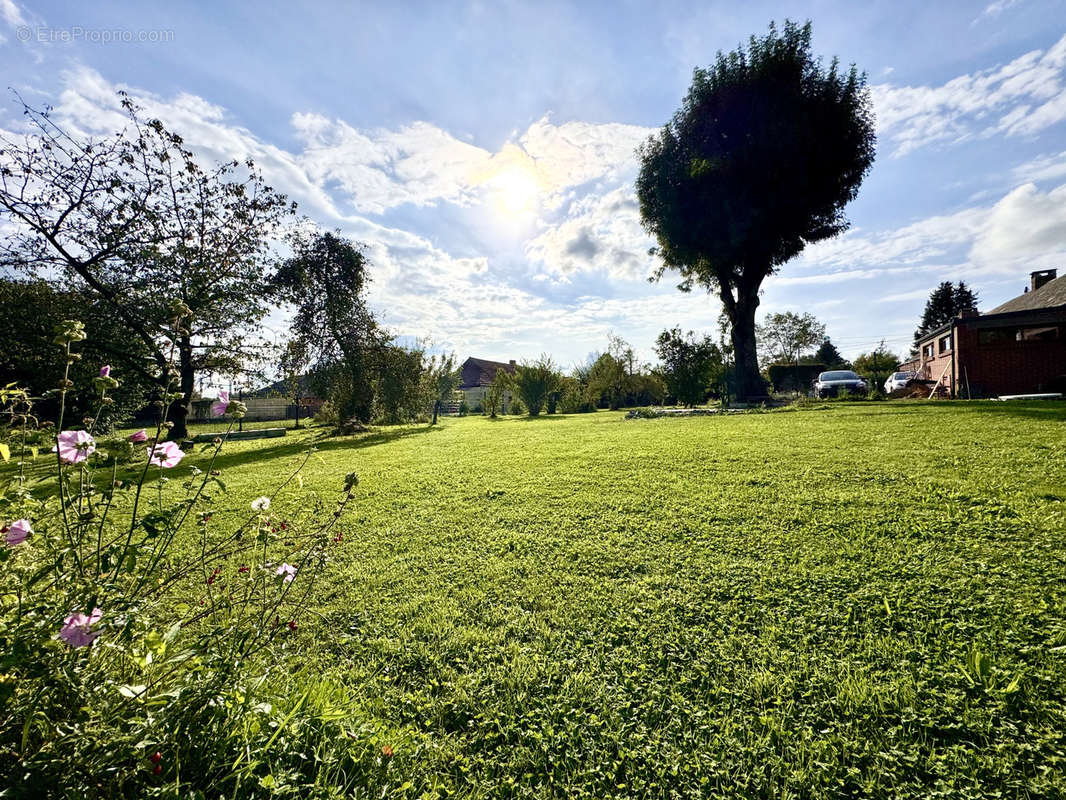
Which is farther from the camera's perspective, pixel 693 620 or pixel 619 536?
pixel 619 536

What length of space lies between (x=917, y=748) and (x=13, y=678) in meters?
2.69

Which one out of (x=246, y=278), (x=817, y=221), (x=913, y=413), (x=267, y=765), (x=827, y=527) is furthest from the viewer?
(x=817, y=221)

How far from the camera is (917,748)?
4.45 feet

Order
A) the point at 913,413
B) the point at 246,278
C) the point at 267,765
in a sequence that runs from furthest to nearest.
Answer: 1. the point at 246,278
2. the point at 913,413
3. the point at 267,765

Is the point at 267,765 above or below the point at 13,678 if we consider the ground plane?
below

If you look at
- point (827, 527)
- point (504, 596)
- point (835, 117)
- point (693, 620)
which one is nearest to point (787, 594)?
point (693, 620)

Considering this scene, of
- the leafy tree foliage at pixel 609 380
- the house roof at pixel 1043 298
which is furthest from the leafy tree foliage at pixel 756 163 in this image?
the leafy tree foliage at pixel 609 380

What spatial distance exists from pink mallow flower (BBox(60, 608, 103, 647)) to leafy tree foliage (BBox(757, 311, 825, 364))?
54.5 metres

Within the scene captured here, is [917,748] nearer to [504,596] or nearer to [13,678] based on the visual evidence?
[504,596]

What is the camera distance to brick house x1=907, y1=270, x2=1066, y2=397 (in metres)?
13.9

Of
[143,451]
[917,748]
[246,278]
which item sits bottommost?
[917,748]

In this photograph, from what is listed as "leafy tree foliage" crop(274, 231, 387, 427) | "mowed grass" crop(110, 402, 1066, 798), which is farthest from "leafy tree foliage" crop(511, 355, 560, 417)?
"mowed grass" crop(110, 402, 1066, 798)

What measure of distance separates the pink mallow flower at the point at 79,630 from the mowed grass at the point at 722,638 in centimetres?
88

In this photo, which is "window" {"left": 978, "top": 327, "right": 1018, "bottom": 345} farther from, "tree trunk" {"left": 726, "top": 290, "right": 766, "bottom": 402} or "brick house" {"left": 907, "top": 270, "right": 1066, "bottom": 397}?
"tree trunk" {"left": 726, "top": 290, "right": 766, "bottom": 402}
